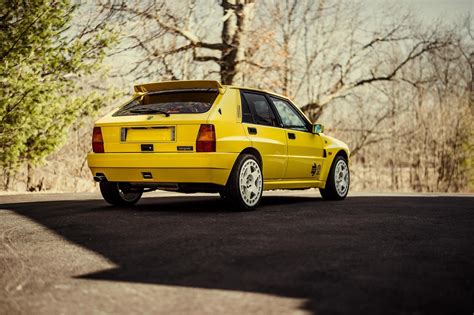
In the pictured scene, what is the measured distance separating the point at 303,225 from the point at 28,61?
7074mm

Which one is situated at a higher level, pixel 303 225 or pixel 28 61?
pixel 28 61

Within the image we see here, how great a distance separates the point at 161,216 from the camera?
789 centimetres

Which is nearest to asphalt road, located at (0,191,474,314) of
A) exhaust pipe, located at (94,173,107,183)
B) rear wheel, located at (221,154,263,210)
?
rear wheel, located at (221,154,263,210)

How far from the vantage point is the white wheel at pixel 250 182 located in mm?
8430

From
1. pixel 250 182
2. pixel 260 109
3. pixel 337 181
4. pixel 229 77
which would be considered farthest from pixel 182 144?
pixel 229 77

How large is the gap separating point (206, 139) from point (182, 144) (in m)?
0.31

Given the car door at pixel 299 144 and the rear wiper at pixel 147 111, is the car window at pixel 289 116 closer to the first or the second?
the car door at pixel 299 144

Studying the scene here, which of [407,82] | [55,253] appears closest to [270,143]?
[55,253]

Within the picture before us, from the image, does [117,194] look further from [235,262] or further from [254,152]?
[235,262]

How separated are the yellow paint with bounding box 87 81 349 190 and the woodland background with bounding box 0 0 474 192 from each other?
13.0 feet

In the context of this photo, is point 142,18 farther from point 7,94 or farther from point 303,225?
point 303,225

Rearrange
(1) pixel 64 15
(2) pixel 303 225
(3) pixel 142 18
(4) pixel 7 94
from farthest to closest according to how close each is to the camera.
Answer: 1. (3) pixel 142 18
2. (1) pixel 64 15
3. (4) pixel 7 94
4. (2) pixel 303 225

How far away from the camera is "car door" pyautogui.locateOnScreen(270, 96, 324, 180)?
31.6 feet

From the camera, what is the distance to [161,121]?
8.13 m
